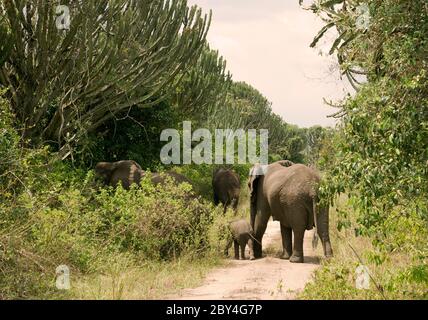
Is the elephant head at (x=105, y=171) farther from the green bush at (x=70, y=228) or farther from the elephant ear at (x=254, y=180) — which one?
the elephant ear at (x=254, y=180)

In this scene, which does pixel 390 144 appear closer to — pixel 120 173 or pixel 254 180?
pixel 254 180

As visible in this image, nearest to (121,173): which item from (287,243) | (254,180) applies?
(254,180)

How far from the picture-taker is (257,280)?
8023mm

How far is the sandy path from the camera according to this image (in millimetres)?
6941

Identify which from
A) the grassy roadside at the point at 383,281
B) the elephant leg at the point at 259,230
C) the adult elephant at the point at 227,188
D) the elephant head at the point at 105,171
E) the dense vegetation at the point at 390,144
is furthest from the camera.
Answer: the adult elephant at the point at 227,188

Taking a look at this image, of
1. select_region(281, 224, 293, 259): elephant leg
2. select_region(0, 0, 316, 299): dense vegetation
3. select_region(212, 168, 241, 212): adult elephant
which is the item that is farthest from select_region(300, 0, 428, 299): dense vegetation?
select_region(212, 168, 241, 212): adult elephant

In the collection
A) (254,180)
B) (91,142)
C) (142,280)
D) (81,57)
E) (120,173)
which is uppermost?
(81,57)

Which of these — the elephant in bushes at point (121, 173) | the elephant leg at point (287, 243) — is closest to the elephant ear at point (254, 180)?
the elephant leg at point (287, 243)

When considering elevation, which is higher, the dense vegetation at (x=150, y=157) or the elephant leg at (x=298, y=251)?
the dense vegetation at (x=150, y=157)

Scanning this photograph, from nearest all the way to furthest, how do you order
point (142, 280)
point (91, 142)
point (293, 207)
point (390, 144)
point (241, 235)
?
point (390, 144)
point (142, 280)
point (293, 207)
point (241, 235)
point (91, 142)

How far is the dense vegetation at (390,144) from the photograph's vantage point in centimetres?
571

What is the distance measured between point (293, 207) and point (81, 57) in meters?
5.37

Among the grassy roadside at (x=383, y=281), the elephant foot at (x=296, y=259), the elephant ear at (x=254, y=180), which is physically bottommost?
the elephant foot at (x=296, y=259)

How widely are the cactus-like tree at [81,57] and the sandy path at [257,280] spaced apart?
176 inches
